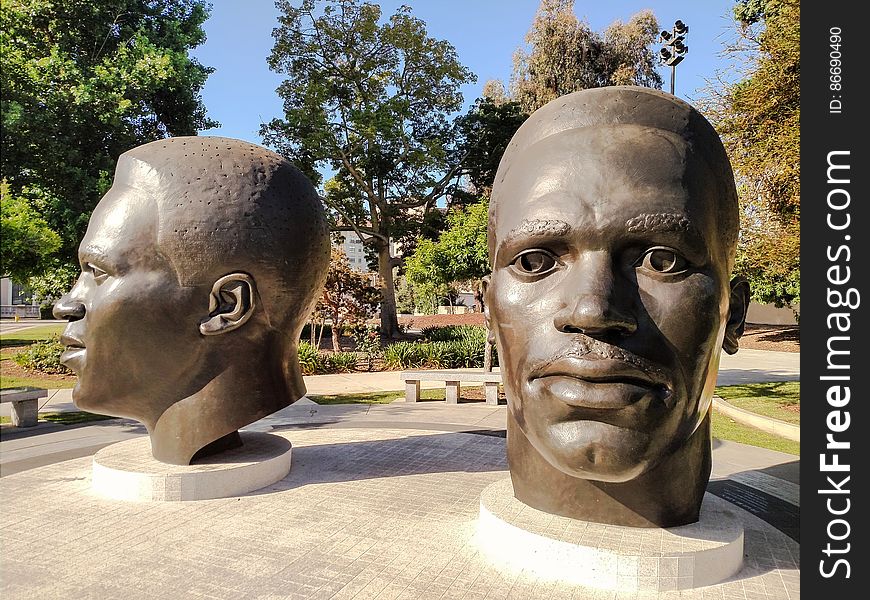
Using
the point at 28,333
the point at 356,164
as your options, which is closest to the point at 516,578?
the point at 356,164

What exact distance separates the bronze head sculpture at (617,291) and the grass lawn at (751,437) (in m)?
5.53

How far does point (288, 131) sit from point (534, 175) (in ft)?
69.3

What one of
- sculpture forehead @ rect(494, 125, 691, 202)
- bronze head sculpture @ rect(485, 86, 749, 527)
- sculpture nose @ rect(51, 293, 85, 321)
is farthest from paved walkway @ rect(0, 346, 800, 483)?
sculpture forehead @ rect(494, 125, 691, 202)

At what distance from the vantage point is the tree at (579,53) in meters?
26.8

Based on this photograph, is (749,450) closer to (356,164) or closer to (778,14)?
(778,14)

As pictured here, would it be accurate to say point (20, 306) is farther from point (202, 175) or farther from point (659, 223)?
point (659, 223)

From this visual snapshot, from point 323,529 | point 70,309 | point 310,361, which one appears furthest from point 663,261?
point 310,361

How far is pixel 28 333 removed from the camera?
21094mm

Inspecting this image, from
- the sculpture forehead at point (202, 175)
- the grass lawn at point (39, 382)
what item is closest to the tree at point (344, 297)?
the grass lawn at point (39, 382)

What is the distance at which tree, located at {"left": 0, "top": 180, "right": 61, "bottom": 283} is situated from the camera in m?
9.77

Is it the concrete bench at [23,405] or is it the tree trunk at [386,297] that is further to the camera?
the tree trunk at [386,297]

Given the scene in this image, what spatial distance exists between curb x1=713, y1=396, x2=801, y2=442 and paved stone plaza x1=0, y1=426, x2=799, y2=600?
4.88 m

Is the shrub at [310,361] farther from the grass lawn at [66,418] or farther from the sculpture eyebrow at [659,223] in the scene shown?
the sculpture eyebrow at [659,223]

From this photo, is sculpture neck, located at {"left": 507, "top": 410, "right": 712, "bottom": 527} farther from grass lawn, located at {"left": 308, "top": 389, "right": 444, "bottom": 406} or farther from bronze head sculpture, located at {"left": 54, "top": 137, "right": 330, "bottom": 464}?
grass lawn, located at {"left": 308, "top": 389, "right": 444, "bottom": 406}
